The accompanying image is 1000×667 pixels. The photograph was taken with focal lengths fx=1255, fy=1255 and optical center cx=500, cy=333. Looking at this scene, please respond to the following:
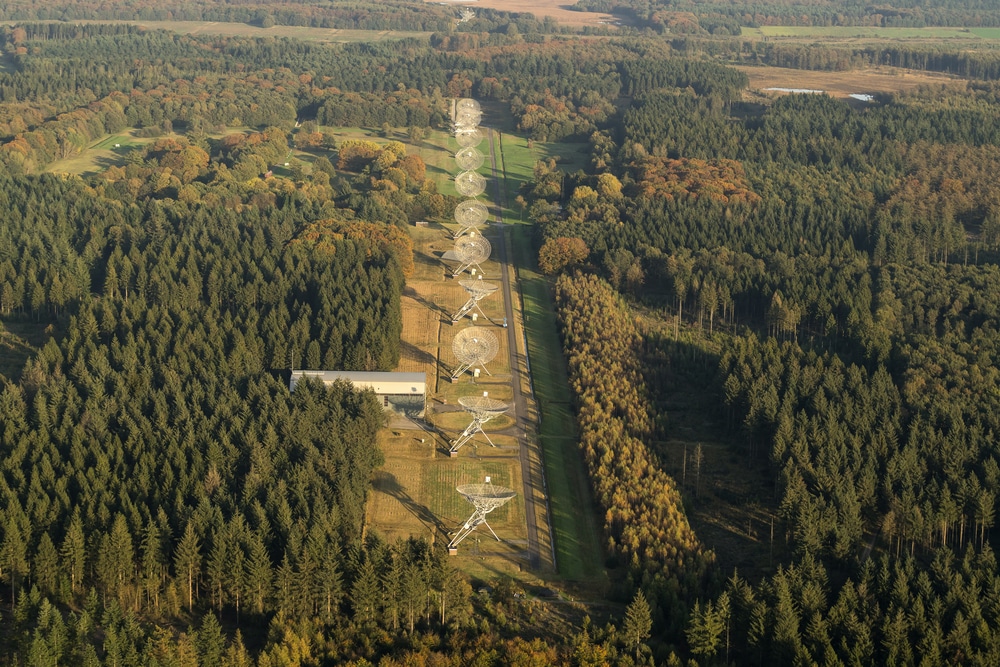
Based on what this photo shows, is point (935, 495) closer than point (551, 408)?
Yes

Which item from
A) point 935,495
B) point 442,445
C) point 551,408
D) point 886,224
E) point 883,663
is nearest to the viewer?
point 883,663

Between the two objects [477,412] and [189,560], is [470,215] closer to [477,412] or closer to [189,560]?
[477,412]

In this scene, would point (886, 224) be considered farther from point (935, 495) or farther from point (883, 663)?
point (883, 663)

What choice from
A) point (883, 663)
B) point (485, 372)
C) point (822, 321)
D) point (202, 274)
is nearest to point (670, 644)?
point (883, 663)

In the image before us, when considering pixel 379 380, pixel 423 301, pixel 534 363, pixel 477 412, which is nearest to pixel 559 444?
pixel 477 412

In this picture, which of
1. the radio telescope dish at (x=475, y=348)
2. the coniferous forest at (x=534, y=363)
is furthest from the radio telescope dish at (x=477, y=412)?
the radio telescope dish at (x=475, y=348)

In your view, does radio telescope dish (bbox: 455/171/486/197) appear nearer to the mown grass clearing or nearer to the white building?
the mown grass clearing

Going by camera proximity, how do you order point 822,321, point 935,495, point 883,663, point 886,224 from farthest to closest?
point 886,224 → point 822,321 → point 935,495 → point 883,663

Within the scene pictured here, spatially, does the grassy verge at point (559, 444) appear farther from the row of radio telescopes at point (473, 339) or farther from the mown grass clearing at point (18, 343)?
the mown grass clearing at point (18, 343)
